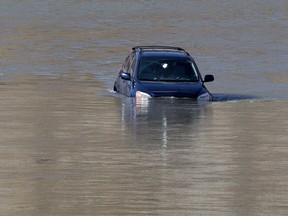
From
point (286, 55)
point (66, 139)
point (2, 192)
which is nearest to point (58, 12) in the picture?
point (286, 55)

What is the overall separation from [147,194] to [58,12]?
70.0 meters

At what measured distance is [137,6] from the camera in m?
88.9

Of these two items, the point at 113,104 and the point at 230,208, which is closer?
the point at 230,208

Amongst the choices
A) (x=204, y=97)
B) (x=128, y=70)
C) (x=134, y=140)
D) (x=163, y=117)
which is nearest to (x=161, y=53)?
(x=128, y=70)

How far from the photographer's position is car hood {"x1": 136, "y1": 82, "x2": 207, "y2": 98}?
93.4ft

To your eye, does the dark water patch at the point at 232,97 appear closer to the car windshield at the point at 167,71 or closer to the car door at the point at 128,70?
the car windshield at the point at 167,71

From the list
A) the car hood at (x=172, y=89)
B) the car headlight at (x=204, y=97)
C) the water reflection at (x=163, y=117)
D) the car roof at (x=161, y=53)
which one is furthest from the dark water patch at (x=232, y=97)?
the water reflection at (x=163, y=117)

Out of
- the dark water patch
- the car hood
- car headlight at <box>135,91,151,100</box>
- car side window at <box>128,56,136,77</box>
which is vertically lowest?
the dark water patch

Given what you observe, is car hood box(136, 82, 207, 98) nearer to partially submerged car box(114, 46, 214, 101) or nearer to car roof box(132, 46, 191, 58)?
partially submerged car box(114, 46, 214, 101)

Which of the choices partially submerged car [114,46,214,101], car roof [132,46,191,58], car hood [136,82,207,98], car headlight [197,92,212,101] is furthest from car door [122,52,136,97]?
car headlight [197,92,212,101]

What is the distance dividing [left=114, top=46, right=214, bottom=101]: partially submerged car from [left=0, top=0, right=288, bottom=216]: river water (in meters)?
0.31

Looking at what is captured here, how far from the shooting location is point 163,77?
97.1ft

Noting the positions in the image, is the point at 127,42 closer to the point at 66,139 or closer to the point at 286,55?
the point at 286,55

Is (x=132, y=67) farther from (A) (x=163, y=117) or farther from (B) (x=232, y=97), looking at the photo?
(A) (x=163, y=117)
